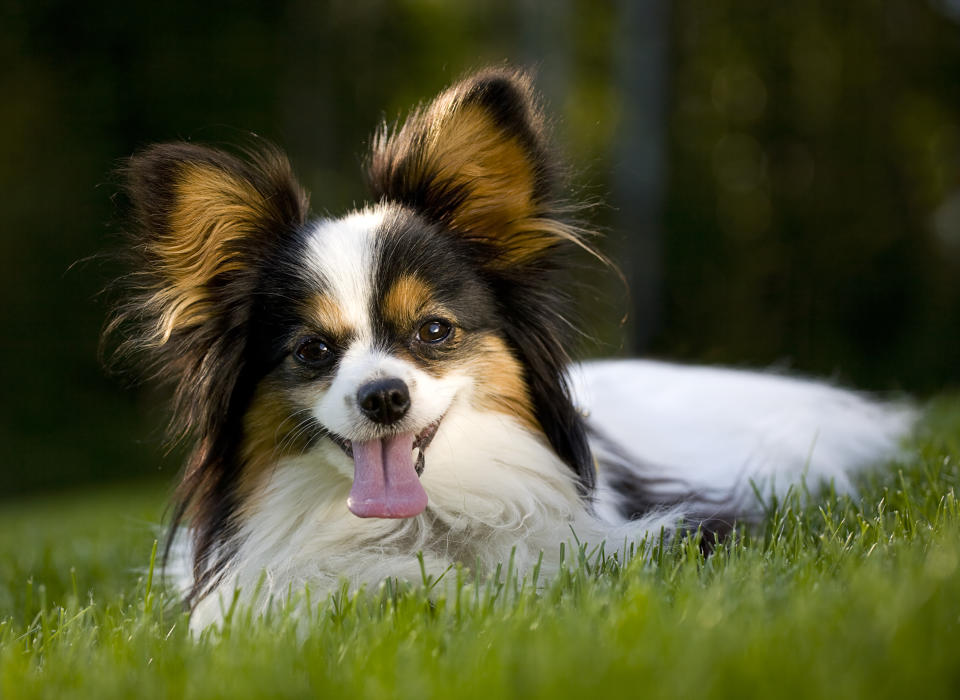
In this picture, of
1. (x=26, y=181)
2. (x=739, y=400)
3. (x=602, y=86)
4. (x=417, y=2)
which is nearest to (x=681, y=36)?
(x=602, y=86)

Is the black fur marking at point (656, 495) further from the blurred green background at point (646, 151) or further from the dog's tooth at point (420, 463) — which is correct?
the blurred green background at point (646, 151)

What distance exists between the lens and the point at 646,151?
37.5 feet

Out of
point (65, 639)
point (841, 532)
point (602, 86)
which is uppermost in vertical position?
point (602, 86)

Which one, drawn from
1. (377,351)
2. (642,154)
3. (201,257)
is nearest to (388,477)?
(377,351)

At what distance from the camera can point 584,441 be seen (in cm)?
Answer: 336

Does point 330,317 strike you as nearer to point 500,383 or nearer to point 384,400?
point 384,400

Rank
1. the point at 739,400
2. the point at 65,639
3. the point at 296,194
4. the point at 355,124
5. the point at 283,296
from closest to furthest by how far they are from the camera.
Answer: the point at 65,639 < the point at 283,296 < the point at 296,194 < the point at 739,400 < the point at 355,124

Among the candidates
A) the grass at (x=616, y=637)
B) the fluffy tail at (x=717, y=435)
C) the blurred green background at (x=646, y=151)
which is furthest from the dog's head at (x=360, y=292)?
the blurred green background at (x=646, y=151)

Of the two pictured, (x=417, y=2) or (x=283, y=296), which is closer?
(x=283, y=296)

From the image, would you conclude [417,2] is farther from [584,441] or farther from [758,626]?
[758,626]

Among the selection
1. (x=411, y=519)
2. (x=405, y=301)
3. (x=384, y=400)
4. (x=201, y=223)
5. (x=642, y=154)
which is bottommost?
(x=411, y=519)

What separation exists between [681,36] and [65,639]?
1749 cm

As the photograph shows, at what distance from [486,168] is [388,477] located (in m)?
1.10

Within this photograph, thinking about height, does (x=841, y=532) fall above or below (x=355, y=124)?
below
